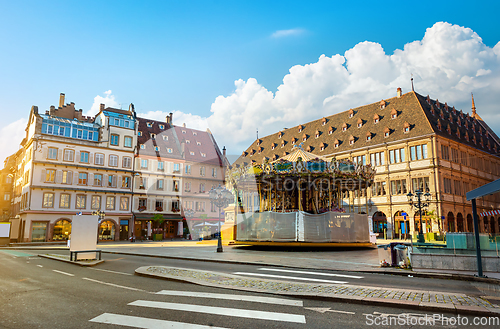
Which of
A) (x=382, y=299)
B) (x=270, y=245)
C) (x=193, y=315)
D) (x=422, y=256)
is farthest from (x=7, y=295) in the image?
(x=270, y=245)

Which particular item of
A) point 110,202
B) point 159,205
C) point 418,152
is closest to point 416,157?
point 418,152

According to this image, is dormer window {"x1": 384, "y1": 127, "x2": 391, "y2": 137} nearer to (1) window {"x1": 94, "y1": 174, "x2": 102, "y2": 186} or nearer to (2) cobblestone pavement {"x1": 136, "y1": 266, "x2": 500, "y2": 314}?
(1) window {"x1": 94, "y1": 174, "x2": 102, "y2": 186}

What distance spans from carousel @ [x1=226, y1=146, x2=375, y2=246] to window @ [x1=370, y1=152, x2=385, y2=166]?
2449cm

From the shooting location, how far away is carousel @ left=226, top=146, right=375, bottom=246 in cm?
2317

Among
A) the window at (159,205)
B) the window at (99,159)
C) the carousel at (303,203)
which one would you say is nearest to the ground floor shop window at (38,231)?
the window at (99,159)

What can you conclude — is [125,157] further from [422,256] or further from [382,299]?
[382,299]

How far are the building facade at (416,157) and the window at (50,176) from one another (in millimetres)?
38307

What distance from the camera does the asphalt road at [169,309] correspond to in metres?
6.02

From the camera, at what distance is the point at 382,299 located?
7492 mm

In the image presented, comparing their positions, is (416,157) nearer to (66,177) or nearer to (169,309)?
(169,309)

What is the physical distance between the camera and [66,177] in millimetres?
46062

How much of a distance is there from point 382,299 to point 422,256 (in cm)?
708

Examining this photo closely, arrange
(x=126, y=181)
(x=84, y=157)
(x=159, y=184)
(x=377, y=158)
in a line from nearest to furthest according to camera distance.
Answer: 1. (x=84, y=157)
2. (x=377, y=158)
3. (x=126, y=181)
4. (x=159, y=184)

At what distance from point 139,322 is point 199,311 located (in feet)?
3.92
